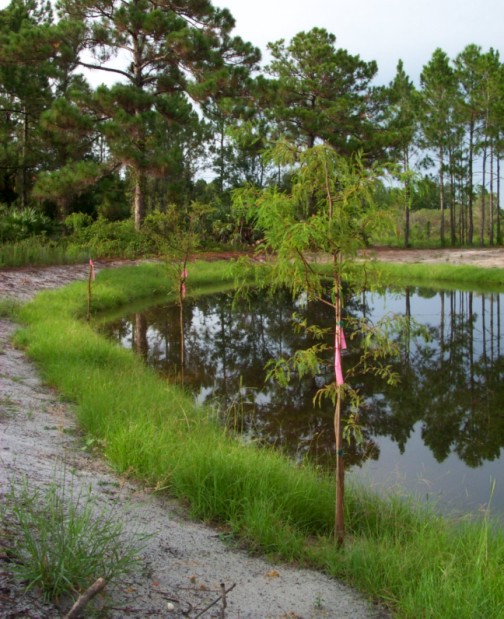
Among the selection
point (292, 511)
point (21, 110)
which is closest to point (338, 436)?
point (292, 511)

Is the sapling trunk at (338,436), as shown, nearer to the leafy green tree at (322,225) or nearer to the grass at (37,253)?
the leafy green tree at (322,225)

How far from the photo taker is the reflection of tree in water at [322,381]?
7305 millimetres

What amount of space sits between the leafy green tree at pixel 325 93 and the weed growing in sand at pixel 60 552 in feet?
105

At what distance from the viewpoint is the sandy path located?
2.85 metres

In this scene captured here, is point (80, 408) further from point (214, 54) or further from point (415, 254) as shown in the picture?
point (415, 254)

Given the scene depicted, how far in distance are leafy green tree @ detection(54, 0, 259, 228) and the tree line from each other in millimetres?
56

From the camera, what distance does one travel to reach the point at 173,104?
25500 millimetres

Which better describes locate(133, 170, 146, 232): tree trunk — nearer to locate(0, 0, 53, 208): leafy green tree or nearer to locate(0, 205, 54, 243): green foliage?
locate(0, 205, 54, 243): green foliage

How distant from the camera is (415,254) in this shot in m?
33.9

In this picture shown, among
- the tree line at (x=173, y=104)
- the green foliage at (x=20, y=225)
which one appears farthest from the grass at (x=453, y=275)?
the green foliage at (x=20, y=225)

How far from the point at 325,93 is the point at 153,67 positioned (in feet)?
39.0

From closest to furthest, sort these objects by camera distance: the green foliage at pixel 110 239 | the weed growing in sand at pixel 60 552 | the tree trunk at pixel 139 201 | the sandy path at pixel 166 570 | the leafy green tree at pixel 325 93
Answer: the weed growing in sand at pixel 60 552, the sandy path at pixel 166 570, the green foliage at pixel 110 239, the tree trunk at pixel 139 201, the leafy green tree at pixel 325 93

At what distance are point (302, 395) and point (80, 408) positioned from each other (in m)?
3.73

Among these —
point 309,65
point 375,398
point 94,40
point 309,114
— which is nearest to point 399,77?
point 309,65
